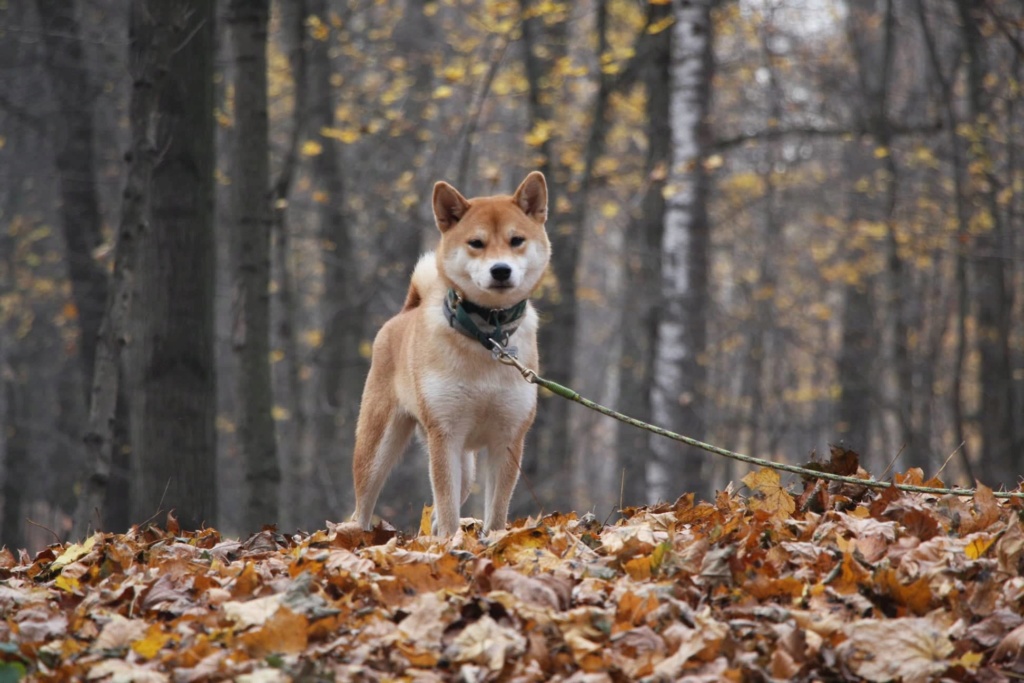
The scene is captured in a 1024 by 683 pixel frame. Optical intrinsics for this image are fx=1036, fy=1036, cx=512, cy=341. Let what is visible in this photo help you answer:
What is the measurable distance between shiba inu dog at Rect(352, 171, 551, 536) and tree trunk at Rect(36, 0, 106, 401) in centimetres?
888

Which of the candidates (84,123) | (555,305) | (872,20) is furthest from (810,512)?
(872,20)

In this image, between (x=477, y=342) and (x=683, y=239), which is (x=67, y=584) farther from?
(x=683, y=239)

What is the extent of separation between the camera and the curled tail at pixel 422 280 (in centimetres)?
582

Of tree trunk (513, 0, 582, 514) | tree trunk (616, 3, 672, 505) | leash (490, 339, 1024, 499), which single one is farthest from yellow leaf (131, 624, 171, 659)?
tree trunk (616, 3, 672, 505)

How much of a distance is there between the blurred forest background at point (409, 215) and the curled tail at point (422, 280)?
4.71ft

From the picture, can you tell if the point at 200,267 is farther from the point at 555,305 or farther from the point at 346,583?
the point at 555,305

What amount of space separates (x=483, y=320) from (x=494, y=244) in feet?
1.27

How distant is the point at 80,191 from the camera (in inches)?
539

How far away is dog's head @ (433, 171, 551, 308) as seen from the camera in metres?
5.07

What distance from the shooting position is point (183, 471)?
6773 millimetres

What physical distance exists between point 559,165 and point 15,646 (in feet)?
40.2

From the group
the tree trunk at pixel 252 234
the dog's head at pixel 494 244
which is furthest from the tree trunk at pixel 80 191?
the dog's head at pixel 494 244

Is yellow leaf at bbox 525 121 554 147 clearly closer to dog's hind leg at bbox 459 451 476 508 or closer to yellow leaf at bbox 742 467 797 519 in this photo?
dog's hind leg at bbox 459 451 476 508

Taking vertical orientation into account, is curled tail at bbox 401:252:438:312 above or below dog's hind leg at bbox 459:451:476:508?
above
